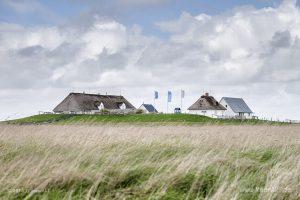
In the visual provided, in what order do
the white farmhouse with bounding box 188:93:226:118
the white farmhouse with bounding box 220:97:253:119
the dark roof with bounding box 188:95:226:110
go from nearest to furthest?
the white farmhouse with bounding box 188:93:226:118
the dark roof with bounding box 188:95:226:110
the white farmhouse with bounding box 220:97:253:119

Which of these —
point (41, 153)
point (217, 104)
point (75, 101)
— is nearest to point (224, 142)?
point (41, 153)

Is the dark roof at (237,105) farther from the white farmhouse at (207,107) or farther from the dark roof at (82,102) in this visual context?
the dark roof at (82,102)

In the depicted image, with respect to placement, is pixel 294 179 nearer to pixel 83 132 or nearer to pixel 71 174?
pixel 71 174

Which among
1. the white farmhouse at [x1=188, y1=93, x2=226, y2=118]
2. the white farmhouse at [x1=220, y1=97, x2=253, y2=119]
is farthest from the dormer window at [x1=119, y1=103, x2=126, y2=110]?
the white farmhouse at [x1=220, y1=97, x2=253, y2=119]

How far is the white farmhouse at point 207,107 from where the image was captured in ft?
292

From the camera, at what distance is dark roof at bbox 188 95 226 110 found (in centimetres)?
8925

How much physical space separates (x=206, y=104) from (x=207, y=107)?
2.80 ft

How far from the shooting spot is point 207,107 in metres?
88.9

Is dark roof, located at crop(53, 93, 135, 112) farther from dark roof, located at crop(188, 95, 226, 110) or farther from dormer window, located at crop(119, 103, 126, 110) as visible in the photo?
dark roof, located at crop(188, 95, 226, 110)

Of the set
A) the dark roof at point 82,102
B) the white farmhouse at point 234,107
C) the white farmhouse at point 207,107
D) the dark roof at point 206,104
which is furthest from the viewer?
the white farmhouse at point 234,107

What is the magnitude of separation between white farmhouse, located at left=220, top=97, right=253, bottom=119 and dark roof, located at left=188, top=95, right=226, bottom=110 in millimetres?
1940

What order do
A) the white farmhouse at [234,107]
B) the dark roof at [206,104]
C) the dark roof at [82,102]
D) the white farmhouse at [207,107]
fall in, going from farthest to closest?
the white farmhouse at [234,107] → the dark roof at [206,104] → the white farmhouse at [207,107] → the dark roof at [82,102]

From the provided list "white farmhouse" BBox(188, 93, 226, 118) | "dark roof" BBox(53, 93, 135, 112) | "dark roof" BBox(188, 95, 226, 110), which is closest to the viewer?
"dark roof" BBox(53, 93, 135, 112)

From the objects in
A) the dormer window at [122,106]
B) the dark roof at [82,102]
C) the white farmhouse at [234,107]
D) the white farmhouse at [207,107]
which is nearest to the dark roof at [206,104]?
the white farmhouse at [207,107]
